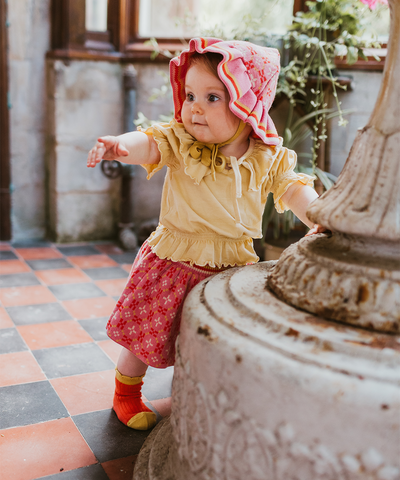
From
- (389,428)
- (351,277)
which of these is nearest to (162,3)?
(351,277)

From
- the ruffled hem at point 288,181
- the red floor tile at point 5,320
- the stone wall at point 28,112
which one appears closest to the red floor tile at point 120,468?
the ruffled hem at point 288,181

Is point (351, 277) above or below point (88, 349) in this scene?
above

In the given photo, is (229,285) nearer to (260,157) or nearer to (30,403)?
(260,157)

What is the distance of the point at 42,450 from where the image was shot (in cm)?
142

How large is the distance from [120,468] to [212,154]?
88cm

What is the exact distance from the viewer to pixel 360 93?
313 centimetres

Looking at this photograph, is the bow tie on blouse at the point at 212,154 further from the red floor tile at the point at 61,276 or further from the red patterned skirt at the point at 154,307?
the red floor tile at the point at 61,276

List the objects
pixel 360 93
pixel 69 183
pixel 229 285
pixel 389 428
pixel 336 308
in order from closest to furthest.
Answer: pixel 389 428 → pixel 336 308 → pixel 229 285 → pixel 360 93 → pixel 69 183

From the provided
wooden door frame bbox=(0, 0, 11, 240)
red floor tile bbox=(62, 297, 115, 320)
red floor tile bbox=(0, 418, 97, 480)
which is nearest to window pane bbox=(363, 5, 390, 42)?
red floor tile bbox=(62, 297, 115, 320)

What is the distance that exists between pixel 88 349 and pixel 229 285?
1238mm

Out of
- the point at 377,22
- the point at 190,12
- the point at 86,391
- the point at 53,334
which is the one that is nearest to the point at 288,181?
the point at 86,391

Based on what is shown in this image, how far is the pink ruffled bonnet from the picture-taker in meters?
1.23

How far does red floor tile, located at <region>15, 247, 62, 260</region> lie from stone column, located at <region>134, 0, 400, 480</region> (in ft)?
8.42

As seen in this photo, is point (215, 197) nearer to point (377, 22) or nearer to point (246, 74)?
point (246, 74)
